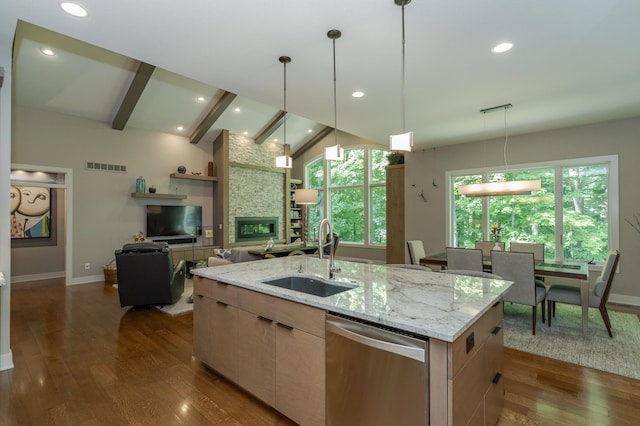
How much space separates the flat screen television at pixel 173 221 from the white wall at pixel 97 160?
213mm

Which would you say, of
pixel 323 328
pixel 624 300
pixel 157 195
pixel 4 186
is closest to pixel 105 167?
pixel 157 195

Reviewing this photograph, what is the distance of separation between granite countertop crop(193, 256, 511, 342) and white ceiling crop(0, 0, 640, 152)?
2.01 m

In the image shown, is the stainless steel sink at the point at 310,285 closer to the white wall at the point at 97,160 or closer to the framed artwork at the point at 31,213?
the white wall at the point at 97,160

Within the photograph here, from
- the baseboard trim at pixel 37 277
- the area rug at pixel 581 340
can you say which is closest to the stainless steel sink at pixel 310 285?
the area rug at pixel 581 340

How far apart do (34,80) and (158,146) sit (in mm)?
2408

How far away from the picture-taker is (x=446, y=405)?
4.25 feet

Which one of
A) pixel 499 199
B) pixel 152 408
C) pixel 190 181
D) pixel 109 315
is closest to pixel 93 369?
pixel 152 408

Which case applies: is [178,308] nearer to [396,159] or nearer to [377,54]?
[377,54]

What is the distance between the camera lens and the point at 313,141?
9.63 m

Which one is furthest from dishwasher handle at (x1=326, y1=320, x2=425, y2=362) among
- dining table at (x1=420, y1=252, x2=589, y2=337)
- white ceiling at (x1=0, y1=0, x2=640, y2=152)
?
dining table at (x1=420, y1=252, x2=589, y2=337)

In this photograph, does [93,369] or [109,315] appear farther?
[109,315]

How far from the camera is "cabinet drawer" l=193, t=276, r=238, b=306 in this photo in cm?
232

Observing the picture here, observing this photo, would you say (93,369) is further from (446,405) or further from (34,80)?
(34,80)

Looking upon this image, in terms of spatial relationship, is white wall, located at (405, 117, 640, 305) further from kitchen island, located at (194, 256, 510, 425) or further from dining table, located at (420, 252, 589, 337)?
kitchen island, located at (194, 256, 510, 425)
